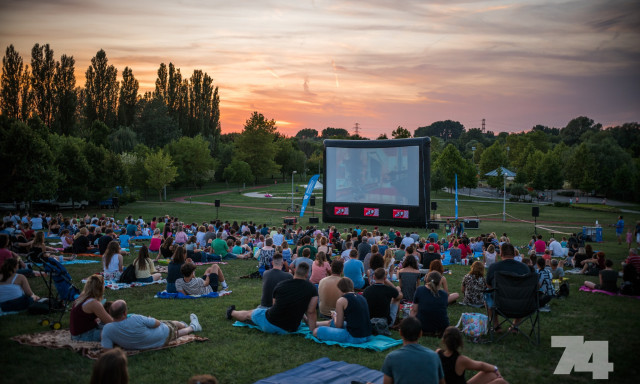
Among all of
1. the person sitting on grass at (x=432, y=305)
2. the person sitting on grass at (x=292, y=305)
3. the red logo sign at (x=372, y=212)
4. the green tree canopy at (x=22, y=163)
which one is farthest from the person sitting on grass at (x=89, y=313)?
the green tree canopy at (x=22, y=163)

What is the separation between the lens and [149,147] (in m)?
65.7

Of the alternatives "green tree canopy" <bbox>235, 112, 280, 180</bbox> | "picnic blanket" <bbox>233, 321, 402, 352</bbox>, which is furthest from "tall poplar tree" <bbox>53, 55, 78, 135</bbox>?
"picnic blanket" <bbox>233, 321, 402, 352</bbox>

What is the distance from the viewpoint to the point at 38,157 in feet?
94.4

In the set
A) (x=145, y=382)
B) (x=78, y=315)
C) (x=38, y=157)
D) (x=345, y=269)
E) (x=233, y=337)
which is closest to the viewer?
(x=145, y=382)

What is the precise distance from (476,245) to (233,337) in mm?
11988

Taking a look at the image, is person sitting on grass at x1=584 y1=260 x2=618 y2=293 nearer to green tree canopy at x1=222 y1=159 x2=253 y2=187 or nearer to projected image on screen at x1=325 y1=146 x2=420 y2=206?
projected image on screen at x1=325 y1=146 x2=420 y2=206

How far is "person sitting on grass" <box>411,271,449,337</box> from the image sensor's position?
669 cm

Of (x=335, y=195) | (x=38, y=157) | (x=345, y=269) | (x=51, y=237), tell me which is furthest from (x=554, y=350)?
(x=38, y=157)

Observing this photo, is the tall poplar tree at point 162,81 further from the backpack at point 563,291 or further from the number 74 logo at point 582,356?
the number 74 logo at point 582,356

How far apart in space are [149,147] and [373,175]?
49.1m

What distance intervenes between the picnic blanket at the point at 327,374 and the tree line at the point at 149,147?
33.2 ft

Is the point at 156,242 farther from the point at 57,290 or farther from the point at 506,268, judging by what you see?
the point at 506,268

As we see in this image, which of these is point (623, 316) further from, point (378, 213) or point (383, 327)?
point (378, 213)

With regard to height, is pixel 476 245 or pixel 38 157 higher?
pixel 38 157
